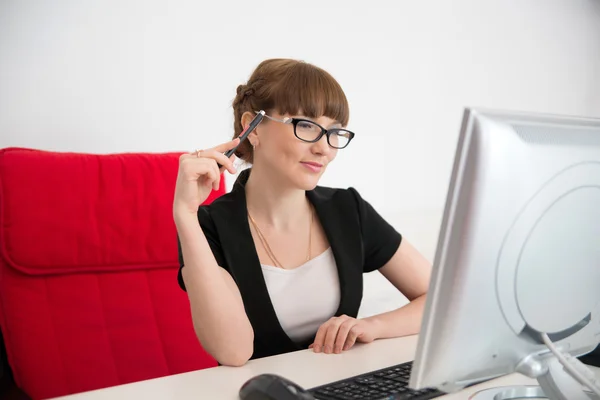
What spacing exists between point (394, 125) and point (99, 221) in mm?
1321

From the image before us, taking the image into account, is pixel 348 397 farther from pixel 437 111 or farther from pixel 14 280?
pixel 437 111

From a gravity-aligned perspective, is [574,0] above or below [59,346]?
above

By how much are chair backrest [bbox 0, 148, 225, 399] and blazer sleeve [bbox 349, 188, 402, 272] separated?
532mm

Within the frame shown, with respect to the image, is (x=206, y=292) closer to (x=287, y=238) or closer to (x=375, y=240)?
(x=287, y=238)

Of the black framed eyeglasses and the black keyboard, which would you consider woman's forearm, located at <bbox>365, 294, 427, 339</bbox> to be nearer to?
the black keyboard

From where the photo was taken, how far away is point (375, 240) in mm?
1485

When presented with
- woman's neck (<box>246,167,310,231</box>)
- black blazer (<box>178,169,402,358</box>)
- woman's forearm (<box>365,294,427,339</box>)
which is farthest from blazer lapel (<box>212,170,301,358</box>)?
woman's forearm (<box>365,294,427,339</box>)

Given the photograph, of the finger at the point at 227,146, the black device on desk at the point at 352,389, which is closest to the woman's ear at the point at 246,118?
the finger at the point at 227,146

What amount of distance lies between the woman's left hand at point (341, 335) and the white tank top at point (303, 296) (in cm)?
21

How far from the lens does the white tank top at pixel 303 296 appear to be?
137cm

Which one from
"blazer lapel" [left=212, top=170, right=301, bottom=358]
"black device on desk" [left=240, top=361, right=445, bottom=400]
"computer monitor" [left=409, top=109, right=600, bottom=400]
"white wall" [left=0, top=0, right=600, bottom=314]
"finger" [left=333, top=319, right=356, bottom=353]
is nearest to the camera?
"computer monitor" [left=409, top=109, right=600, bottom=400]

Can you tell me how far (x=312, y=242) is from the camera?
1.45 m

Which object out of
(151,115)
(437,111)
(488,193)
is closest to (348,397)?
(488,193)

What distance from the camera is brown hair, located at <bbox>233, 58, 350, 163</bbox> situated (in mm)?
1343
